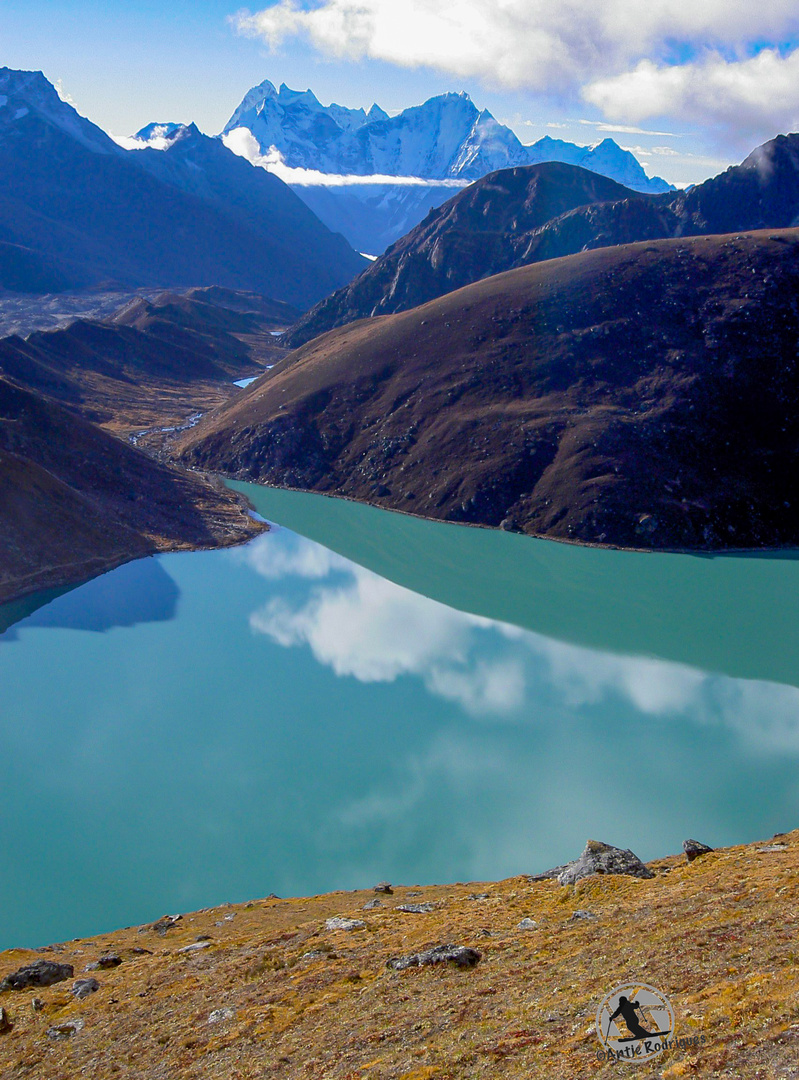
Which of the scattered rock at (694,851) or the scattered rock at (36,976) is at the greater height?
the scattered rock at (36,976)

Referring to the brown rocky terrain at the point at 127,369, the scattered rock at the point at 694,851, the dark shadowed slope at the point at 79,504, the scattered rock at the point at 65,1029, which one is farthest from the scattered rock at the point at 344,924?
the brown rocky terrain at the point at 127,369

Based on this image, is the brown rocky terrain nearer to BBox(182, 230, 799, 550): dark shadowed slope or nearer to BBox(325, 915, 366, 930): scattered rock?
BBox(182, 230, 799, 550): dark shadowed slope

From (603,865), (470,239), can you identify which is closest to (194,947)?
(603,865)

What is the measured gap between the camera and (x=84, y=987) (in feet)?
65.1

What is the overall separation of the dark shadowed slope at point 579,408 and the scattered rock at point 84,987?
193ft

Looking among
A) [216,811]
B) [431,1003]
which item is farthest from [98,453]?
[431,1003]

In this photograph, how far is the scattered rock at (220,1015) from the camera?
17.1 metres

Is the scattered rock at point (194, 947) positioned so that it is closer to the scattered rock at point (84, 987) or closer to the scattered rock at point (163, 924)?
the scattered rock at point (84, 987)

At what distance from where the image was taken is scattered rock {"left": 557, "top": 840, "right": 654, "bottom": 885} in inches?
913

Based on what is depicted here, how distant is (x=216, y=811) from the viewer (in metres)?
33.5

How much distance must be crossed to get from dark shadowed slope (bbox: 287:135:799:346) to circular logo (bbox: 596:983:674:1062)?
16046 centimetres

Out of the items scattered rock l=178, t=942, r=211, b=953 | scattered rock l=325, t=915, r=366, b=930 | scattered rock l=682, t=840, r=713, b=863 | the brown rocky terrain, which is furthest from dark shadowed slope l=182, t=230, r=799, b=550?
scattered rock l=178, t=942, r=211, b=953

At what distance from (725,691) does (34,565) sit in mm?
51524

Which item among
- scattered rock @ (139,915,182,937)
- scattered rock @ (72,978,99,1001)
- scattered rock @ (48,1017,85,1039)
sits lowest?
scattered rock @ (48,1017,85,1039)
